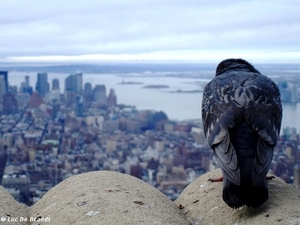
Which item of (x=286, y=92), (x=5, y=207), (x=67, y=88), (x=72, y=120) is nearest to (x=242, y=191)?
(x=5, y=207)

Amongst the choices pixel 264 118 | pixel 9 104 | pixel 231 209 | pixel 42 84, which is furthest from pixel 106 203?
pixel 42 84

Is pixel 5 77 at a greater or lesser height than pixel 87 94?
greater

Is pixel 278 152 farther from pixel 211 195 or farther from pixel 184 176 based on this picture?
pixel 211 195

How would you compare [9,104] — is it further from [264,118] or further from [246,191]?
[246,191]

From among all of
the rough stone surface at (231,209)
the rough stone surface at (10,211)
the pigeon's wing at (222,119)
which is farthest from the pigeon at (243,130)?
the rough stone surface at (10,211)

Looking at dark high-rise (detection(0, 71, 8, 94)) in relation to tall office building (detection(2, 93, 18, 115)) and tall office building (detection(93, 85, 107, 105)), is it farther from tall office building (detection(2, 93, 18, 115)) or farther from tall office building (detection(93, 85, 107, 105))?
tall office building (detection(93, 85, 107, 105))

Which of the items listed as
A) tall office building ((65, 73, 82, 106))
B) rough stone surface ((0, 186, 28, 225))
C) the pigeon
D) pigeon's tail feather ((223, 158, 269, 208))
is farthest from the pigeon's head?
tall office building ((65, 73, 82, 106))
